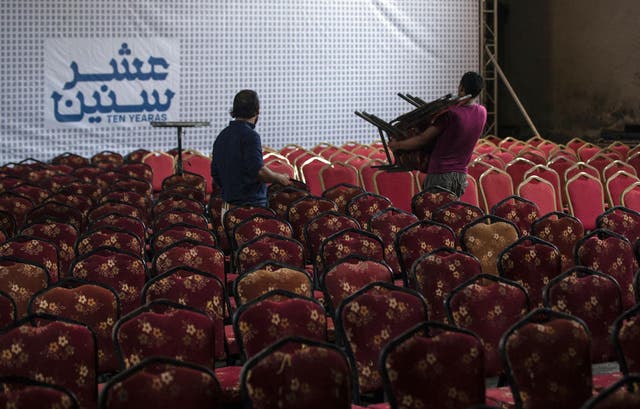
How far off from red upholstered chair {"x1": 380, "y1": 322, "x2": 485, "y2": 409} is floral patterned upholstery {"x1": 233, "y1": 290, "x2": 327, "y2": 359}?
2.18 feet

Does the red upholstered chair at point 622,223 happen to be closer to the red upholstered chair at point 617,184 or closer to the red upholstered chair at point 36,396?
the red upholstered chair at point 617,184

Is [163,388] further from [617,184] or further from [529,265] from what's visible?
[617,184]

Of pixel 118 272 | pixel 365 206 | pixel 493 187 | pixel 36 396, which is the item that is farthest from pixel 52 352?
pixel 493 187

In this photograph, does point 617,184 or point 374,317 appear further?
point 617,184

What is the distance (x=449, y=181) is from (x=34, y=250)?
3.34 m

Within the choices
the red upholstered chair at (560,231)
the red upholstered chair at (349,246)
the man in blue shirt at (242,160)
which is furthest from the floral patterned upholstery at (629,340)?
the man in blue shirt at (242,160)

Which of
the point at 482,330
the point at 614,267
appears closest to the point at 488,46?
the point at 614,267

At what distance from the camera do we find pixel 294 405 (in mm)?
3617

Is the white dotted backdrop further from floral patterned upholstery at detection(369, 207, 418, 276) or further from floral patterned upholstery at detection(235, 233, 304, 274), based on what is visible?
floral patterned upholstery at detection(235, 233, 304, 274)

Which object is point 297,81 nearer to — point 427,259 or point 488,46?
point 488,46

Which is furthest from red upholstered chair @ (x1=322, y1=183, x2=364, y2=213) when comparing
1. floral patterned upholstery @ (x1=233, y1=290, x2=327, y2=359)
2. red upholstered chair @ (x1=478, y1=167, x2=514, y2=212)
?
floral patterned upholstery @ (x1=233, y1=290, x2=327, y2=359)

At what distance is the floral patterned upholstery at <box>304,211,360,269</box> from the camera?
680cm

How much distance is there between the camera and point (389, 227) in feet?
23.0

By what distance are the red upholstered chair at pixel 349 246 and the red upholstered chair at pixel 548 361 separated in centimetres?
212
